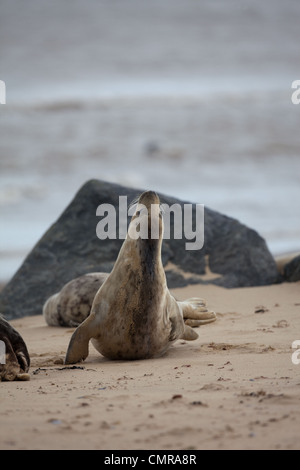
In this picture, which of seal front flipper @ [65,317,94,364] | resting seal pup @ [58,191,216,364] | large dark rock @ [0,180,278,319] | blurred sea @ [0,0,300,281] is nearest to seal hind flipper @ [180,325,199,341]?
resting seal pup @ [58,191,216,364]

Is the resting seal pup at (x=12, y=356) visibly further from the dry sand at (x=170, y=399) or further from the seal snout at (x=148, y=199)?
the seal snout at (x=148, y=199)

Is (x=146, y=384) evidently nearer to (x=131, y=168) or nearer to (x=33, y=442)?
(x=33, y=442)

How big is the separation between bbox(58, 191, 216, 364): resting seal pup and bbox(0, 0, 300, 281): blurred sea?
40.6 ft

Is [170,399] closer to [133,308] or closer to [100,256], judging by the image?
[133,308]

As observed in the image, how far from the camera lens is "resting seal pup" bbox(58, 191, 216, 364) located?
5.62 m

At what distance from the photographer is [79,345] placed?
561 centimetres

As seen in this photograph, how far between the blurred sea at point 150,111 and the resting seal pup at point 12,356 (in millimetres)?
12964

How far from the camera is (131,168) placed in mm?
26406

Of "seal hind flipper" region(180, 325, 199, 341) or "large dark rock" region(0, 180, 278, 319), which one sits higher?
"large dark rock" region(0, 180, 278, 319)

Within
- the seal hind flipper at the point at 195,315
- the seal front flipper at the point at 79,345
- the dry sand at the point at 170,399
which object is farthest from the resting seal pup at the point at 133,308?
the seal hind flipper at the point at 195,315

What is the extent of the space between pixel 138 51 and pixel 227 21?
15.8 feet

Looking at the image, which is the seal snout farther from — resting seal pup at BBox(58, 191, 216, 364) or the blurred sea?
the blurred sea

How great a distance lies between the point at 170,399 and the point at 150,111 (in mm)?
30049

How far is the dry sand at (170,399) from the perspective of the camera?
2896 millimetres
